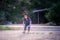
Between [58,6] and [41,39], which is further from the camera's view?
[41,39]

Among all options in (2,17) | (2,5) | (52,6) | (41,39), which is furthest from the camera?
(2,17)

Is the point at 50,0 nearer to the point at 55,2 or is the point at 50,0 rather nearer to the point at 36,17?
the point at 55,2

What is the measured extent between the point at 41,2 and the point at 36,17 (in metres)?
28.4

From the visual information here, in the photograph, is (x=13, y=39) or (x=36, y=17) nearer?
(x=13, y=39)

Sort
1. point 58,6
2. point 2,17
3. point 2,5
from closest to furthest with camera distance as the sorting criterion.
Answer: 1. point 58,6
2. point 2,5
3. point 2,17

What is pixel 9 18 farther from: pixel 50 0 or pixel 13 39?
pixel 50 0

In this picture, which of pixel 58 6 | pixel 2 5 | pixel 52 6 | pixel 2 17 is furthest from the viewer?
pixel 2 17

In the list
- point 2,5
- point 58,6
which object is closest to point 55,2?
point 58,6

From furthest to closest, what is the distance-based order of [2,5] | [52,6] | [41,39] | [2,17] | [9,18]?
[9,18] < [2,17] < [2,5] < [41,39] < [52,6]

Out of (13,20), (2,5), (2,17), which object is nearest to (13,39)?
(2,5)

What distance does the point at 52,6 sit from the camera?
563 cm

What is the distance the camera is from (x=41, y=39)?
35.5ft

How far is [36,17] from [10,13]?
678cm

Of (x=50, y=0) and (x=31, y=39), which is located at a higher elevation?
(x=50, y=0)
